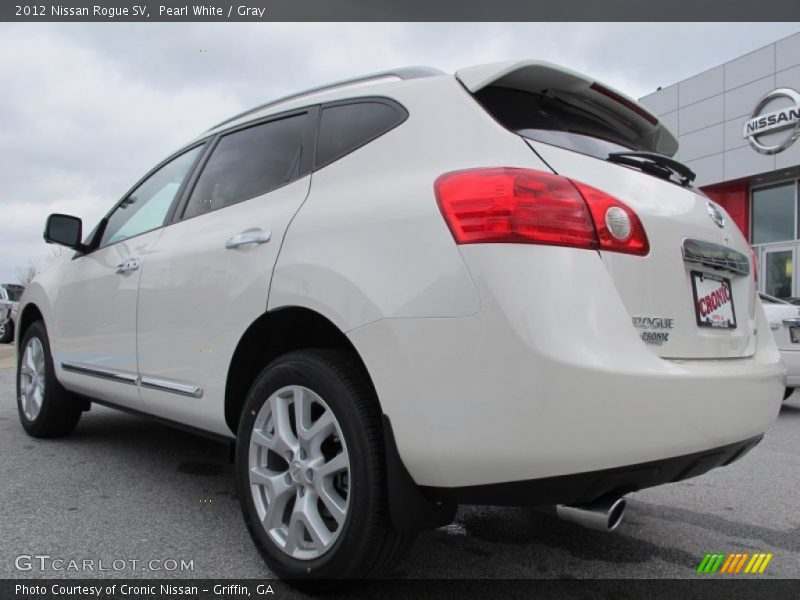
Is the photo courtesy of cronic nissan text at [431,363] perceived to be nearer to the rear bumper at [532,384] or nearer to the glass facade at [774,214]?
the rear bumper at [532,384]

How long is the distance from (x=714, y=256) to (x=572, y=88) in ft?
2.53

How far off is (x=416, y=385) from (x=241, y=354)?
38.6 inches

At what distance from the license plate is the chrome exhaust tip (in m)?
0.64

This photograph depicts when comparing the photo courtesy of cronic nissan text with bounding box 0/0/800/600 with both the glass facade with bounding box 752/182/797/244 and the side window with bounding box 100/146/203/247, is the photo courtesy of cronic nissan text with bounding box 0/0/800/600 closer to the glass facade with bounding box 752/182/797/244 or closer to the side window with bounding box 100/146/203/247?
the side window with bounding box 100/146/203/247

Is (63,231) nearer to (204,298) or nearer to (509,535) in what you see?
(204,298)

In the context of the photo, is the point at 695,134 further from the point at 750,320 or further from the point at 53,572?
the point at 53,572

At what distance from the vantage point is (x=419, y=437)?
1.80 metres

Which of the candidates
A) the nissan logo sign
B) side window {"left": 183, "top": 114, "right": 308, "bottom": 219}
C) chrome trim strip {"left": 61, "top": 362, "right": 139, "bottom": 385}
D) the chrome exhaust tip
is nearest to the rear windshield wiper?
the chrome exhaust tip

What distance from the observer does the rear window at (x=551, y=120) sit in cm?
212

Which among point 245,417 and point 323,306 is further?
point 245,417

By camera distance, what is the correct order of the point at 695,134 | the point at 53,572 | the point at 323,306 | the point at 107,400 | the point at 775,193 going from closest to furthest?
the point at 323,306, the point at 53,572, the point at 107,400, the point at 775,193, the point at 695,134

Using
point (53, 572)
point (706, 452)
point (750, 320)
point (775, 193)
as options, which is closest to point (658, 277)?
point (706, 452)

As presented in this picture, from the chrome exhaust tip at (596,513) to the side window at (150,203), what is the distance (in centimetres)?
245

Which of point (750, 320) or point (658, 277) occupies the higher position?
point (658, 277)
